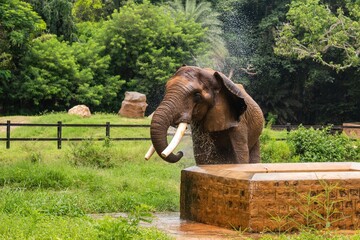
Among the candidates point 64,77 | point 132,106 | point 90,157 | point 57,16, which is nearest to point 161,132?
point 90,157

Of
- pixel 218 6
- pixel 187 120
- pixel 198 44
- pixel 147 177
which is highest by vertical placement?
pixel 218 6

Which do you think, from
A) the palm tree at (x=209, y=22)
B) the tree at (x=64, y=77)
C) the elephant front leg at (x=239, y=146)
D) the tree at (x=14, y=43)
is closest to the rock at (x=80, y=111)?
the tree at (x=14, y=43)

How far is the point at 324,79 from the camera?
130 ft

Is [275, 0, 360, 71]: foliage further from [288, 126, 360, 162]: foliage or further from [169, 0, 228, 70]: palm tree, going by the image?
[288, 126, 360, 162]: foliage

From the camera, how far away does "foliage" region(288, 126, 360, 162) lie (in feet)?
62.0

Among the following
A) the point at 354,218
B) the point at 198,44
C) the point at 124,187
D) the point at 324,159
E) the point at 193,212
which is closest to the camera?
the point at 354,218

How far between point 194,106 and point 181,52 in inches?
1217

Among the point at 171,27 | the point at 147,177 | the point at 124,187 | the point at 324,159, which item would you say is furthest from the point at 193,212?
the point at 171,27

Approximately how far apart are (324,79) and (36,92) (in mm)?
17166

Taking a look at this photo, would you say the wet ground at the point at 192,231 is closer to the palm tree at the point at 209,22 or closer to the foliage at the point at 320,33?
the foliage at the point at 320,33

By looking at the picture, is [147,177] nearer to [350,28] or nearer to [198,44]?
[350,28]

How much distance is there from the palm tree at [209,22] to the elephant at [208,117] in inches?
1194

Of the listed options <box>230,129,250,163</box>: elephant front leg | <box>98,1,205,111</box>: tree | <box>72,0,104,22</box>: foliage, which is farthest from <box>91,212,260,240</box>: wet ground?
<box>72,0,104,22</box>: foliage

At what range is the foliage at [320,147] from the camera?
18.9 meters
